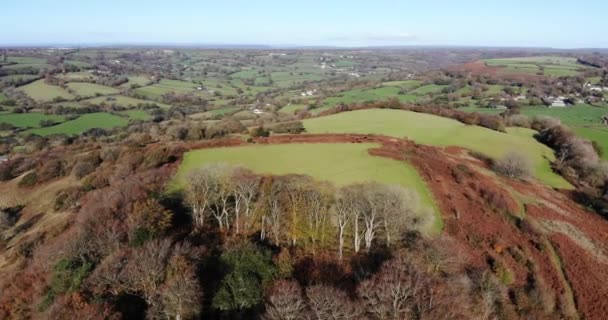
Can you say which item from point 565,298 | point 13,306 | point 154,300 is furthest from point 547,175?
point 13,306

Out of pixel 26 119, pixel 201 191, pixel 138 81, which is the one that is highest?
pixel 138 81

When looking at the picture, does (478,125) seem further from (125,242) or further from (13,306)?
(13,306)

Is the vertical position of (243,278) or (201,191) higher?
(201,191)

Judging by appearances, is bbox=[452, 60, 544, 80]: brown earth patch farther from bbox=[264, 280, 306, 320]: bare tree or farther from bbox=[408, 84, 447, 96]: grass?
bbox=[264, 280, 306, 320]: bare tree

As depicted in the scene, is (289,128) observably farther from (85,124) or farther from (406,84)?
(406,84)

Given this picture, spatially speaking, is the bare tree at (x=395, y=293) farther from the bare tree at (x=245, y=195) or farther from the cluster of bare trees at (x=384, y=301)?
the bare tree at (x=245, y=195)

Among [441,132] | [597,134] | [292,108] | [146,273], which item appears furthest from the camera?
[292,108]

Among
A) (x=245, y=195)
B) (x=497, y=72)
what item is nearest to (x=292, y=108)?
(x=245, y=195)

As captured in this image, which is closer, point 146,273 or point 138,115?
point 146,273
